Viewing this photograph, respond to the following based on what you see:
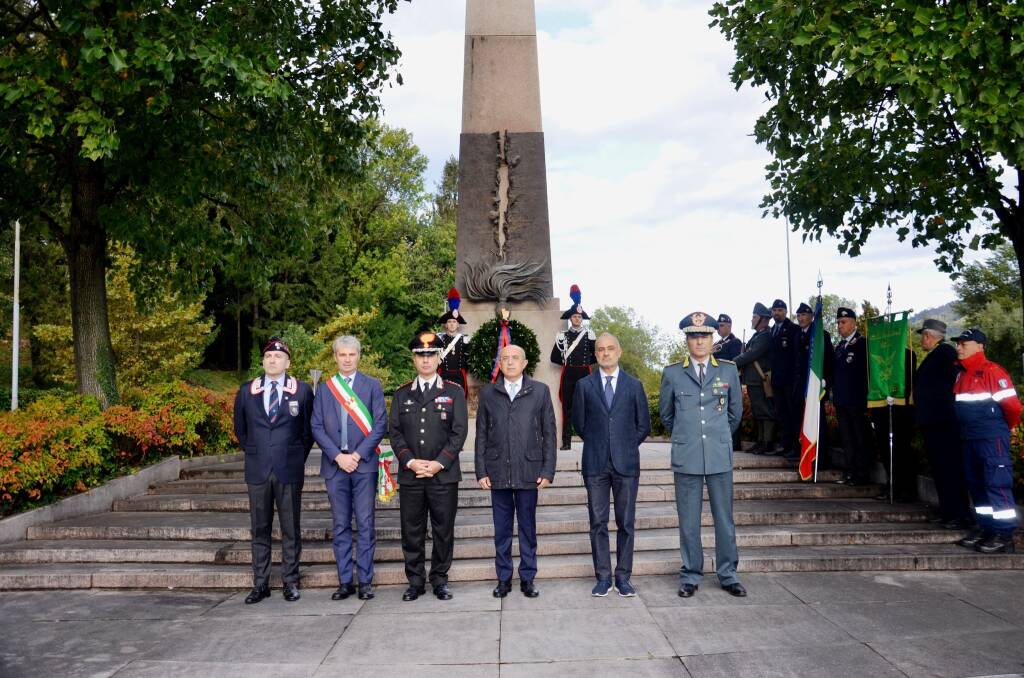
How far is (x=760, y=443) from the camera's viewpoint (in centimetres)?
1110

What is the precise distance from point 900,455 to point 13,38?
39.6 ft

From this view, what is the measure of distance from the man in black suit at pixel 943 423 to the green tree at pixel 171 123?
7.90 m

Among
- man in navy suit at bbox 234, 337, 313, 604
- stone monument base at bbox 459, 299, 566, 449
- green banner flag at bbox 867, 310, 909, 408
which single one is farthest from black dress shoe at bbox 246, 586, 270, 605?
green banner flag at bbox 867, 310, 909, 408

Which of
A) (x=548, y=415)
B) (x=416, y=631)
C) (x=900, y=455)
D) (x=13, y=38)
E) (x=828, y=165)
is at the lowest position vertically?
(x=416, y=631)

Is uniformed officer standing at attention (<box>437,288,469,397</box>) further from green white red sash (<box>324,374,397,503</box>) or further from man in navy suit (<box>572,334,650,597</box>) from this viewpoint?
man in navy suit (<box>572,334,650,597</box>)

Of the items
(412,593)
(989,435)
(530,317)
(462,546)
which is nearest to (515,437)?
(412,593)

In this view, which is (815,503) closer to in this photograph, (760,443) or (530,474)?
(760,443)

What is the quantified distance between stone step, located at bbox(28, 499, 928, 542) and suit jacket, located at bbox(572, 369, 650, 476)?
1.78 meters

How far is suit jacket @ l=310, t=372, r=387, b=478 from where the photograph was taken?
6.53 m

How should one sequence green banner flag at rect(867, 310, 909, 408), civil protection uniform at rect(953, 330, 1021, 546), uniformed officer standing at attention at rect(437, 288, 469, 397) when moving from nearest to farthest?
1. civil protection uniform at rect(953, 330, 1021, 546)
2. green banner flag at rect(867, 310, 909, 408)
3. uniformed officer standing at attention at rect(437, 288, 469, 397)

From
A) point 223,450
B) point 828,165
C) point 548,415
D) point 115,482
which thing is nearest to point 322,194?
point 223,450

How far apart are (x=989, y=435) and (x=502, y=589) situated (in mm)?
4516

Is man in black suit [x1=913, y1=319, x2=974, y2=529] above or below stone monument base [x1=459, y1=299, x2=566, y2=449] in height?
below

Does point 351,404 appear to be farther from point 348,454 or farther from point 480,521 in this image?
point 480,521
